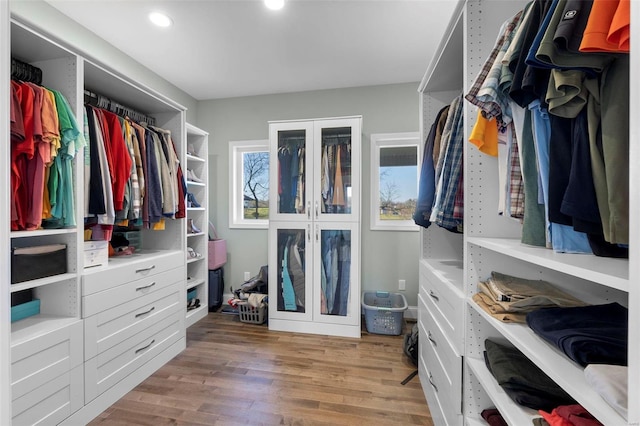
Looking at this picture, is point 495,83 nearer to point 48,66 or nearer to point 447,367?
point 447,367

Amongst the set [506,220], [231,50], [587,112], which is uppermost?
[231,50]

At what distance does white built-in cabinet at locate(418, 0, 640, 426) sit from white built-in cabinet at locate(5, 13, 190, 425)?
1831mm

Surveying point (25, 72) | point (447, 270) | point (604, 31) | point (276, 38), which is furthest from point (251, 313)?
point (604, 31)

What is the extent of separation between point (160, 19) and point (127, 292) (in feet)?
6.27

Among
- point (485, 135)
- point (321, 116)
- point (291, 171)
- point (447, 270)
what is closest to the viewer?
point (485, 135)

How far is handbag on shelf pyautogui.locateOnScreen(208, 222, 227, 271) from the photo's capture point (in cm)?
305

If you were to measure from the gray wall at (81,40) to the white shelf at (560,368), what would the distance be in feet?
7.22

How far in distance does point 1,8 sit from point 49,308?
1520 millimetres

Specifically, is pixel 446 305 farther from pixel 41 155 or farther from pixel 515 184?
pixel 41 155

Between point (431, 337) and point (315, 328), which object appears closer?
point (431, 337)

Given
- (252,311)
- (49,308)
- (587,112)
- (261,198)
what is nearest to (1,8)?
(587,112)

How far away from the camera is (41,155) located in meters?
1.28

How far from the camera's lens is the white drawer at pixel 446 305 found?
114 cm

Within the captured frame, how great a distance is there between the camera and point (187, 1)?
1788 mm
